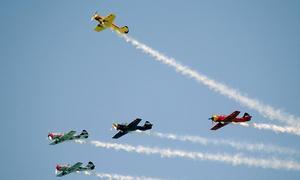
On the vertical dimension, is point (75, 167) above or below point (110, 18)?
below

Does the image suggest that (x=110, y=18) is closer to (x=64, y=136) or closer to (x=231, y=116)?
(x=64, y=136)

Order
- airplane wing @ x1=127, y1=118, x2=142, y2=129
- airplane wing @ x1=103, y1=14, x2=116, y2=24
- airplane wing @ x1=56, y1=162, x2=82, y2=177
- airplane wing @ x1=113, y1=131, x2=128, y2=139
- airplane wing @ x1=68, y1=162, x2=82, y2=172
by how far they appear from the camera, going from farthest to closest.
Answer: airplane wing @ x1=56, y1=162, x2=82, y2=177 → airplane wing @ x1=68, y1=162, x2=82, y2=172 → airplane wing @ x1=103, y1=14, x2=116, y2=24 → airplane wing @ x1=113, y1=131, x2=128, y2=139 → airplane wing @ x1=127, y1=118, x2=142, y2=129

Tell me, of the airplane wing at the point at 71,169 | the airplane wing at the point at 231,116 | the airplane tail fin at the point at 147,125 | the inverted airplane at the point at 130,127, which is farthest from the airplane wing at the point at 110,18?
the airplane wing at the point at 231,116

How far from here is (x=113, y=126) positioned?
76.0 meters

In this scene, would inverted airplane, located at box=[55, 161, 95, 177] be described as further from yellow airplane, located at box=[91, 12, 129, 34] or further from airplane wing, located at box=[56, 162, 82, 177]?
yellow airplane, located at box=[91, 12, 129, 34]

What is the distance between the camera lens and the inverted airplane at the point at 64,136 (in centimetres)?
8206

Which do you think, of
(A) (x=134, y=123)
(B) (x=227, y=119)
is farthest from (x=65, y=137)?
(B) (x=227, y=119)

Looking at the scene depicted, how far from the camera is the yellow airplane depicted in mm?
79250

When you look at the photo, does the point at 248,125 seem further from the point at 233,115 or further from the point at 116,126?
the point at 116,126

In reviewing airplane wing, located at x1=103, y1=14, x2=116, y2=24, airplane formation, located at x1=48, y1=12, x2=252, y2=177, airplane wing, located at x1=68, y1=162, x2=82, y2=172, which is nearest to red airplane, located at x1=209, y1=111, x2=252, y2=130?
airplane formation, located at x1=48, y1=12, x2=252, y2=177

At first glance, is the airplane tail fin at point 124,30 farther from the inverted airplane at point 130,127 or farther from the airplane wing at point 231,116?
the airplane wing at point 231,116

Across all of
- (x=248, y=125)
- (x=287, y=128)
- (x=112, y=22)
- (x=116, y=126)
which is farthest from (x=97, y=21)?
(x=287, y=128)

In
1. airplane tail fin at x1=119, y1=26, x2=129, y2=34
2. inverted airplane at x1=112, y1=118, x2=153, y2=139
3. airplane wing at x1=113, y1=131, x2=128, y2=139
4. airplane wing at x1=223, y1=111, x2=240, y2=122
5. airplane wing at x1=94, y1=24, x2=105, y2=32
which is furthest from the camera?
airplane wing at x1=94, y1=24, x2=105, y2=32

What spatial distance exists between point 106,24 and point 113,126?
14.3m
